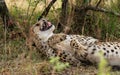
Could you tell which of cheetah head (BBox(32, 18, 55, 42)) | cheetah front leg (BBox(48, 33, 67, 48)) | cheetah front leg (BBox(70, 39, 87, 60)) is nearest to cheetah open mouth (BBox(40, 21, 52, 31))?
cheetah head (BBox(32, 18, 55, 42))

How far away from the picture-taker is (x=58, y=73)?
12.9ft

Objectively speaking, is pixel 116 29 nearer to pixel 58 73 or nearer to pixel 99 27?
pixel 99 27

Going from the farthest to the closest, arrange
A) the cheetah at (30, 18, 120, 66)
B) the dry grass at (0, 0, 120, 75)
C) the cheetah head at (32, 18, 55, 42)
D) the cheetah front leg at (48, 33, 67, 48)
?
the cheetah head at (32, 18, 55, 42), the cheetah front leg at (48, 33, 67, 48), the cheetah at (30, 18, 120, 66), the dry grass at (0, 0, 120, 75)

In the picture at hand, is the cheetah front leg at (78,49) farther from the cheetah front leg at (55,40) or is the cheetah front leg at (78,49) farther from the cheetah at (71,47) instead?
the cheetah front leg at (55,40)

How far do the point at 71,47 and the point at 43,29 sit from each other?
0.47m

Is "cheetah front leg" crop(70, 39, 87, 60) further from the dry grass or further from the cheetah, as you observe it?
the dry grass

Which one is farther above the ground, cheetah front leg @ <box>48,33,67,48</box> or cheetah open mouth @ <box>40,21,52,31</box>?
cheetah open mouth @ <box>40,21,52,31</box>

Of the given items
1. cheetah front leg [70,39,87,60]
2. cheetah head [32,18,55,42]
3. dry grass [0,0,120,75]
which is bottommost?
dry grass [0,0,120,75]

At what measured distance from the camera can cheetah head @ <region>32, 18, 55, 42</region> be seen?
456 centimetres

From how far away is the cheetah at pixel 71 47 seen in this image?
4.15 m

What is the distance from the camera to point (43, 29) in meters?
4.62

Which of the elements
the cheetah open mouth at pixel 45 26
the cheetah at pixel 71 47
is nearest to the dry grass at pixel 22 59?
the cheetah at pixel 71 47

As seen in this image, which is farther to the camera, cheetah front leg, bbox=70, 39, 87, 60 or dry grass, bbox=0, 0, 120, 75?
cheetah front leg, bbox=70, 39, 87, 60

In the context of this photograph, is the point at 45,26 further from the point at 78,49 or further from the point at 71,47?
the point at 78,49
